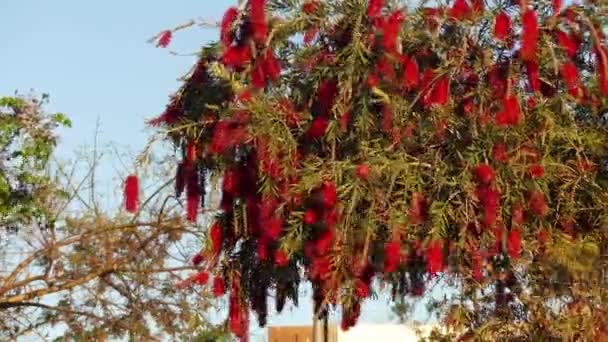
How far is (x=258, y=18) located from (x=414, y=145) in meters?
1.43

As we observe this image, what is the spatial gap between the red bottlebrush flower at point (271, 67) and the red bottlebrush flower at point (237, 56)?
164 mm

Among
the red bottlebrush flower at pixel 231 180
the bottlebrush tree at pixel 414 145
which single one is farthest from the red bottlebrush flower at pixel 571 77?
the red bottlebrush flower at pixel 231 180

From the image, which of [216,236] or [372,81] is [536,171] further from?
[216,236]

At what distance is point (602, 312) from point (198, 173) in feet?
10.7

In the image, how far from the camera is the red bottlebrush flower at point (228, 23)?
30.0ft

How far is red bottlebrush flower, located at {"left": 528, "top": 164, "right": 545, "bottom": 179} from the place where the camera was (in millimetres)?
8633

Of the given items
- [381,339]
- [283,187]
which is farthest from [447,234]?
[381,339]

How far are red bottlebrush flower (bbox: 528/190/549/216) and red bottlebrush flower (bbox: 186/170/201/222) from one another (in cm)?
257

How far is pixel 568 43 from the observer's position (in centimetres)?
893

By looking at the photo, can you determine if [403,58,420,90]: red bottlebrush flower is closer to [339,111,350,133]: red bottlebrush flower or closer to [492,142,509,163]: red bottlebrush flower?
[339,111,350,133]: red bottlebrush flower

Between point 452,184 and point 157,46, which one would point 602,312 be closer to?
point 452,184

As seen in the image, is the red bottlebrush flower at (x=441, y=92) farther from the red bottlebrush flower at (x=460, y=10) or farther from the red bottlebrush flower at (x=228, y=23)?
the red bottlebrush flower at (x=228, y=23)

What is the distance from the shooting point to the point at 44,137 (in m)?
18.7

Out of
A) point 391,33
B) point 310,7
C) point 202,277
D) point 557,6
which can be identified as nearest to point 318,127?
Result: point 391,33
